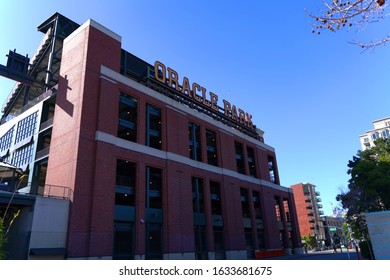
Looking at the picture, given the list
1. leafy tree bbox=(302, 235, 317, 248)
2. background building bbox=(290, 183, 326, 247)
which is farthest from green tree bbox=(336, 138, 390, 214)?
background building bbox=(290, 183, 326, 247)

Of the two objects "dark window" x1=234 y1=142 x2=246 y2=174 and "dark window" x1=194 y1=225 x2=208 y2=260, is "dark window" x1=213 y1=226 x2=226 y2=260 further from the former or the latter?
"dark window" x1=234 y1=142 x2=246 y2=174

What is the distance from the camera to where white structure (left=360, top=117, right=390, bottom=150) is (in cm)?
12756

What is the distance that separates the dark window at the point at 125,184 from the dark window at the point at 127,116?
434 centimetres

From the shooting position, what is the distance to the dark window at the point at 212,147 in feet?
164

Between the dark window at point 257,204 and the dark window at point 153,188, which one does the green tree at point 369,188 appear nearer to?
the dark window at point 257,204

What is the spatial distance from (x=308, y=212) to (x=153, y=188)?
105536mm

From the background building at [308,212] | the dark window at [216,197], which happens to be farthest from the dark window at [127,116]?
the background building at [308,212]

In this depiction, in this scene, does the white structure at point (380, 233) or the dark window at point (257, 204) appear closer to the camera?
the white structure at point (380, 233)

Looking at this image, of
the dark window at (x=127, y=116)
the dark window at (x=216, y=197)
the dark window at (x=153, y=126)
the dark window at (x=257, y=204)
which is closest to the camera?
the dark window at (x=127, y=116)

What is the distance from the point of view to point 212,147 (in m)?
50.3

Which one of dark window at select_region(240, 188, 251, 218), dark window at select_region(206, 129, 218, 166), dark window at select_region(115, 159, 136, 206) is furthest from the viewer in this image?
dark window at select_region(240, 188, 251, 218)

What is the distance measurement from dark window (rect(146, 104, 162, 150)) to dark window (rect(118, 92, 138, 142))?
67.1 inches

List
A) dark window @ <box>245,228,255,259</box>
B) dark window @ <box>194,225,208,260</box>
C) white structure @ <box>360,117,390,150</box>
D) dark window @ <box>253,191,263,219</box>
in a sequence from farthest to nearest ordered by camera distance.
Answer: white structure @ <box>360,117,390,150</box>
dark window @ <box>253,191,263,219</box>
dark window @ <box>245,228,255,259</box>
dark window @ <box>194,225,208,260</box>

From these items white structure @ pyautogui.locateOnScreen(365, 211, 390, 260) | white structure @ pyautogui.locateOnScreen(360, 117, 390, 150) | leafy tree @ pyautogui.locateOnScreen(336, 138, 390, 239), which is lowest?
white structure @ pyautogui.locateOnScreen(365, 211, 390, 260)
